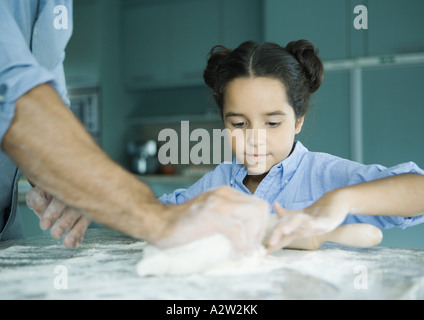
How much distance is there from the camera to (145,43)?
11.3 ft

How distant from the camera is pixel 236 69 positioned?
45.8 inches

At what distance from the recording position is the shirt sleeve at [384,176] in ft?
2.99

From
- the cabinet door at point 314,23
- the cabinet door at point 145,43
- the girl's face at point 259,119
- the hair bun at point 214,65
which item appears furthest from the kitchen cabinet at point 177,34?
the girl's face at point 259,119

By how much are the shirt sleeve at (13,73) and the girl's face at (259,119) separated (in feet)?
1.85

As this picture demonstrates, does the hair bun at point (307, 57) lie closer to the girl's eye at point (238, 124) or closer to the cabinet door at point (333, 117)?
the girl's eye at point (238, 124)

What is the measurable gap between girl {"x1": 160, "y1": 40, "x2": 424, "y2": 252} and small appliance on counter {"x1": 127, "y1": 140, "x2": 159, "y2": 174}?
2162 millimetres

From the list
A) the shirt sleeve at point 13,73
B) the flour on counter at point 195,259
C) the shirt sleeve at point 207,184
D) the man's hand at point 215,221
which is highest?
the shirt sleeve at point 13,73

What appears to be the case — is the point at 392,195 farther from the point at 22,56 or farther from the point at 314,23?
the point at 314,23

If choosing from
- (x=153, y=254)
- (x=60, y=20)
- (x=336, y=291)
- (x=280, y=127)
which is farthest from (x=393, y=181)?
(x=60, y=20)

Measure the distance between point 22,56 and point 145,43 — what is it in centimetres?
300

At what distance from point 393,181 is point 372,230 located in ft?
0.45

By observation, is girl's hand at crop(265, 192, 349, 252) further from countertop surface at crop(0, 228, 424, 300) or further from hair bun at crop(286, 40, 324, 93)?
hair bun at crop(286, 40, 324, 93)

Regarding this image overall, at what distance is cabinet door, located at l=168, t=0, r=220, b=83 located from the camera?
320cm
